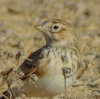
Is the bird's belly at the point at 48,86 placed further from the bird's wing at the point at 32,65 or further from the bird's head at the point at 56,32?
the bird's head at the point at 56,32

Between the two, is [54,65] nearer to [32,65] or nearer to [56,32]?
[32,65]

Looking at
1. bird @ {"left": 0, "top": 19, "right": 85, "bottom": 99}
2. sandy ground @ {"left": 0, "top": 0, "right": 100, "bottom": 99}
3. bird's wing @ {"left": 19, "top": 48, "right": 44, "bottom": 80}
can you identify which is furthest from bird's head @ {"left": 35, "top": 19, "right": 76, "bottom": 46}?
sandy ground @ {"left": 0, "top": 0, "right": 100, "bottom": 99}

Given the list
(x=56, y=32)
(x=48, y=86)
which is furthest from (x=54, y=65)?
(x=56, y=32)

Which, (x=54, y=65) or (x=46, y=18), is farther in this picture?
(x=46, y=18)

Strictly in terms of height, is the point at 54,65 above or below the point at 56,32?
below

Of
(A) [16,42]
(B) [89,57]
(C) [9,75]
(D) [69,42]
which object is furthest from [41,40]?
(C) [9,75]

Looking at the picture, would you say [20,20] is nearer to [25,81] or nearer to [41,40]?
[41,40]
